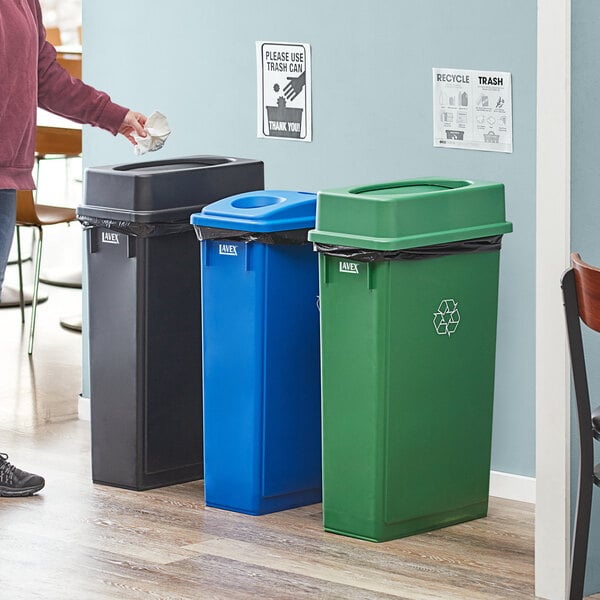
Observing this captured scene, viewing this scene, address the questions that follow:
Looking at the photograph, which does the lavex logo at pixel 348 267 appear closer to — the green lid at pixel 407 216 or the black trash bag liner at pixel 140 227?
the green lid at pixel 407 216

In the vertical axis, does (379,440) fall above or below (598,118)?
below

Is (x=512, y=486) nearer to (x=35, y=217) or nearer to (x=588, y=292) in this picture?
(x=588, y=292)

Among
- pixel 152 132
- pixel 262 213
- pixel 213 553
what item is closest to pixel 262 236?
pixel 262 213

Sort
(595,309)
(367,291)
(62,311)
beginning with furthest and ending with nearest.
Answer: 1. (62,311)
2. (367,291)
3. (595,309)

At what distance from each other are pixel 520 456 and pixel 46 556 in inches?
60.2

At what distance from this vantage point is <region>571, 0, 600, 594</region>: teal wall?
3.43 meters

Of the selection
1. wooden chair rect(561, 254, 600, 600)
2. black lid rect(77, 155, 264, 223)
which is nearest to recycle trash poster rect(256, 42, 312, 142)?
black lid rect(77, 155, 264, 223)

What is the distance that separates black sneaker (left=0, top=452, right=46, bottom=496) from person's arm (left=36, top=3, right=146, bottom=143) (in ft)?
3.76

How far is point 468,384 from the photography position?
4.12 m

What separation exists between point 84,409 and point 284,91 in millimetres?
1503

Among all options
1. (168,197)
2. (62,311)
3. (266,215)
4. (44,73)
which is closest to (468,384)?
(266,215)

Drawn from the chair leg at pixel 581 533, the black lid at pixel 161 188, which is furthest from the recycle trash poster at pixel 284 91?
the chair leg at pixel 581 533

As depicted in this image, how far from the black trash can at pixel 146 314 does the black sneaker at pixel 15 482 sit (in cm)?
22

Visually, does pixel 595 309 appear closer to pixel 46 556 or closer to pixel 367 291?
pixel 367 291
